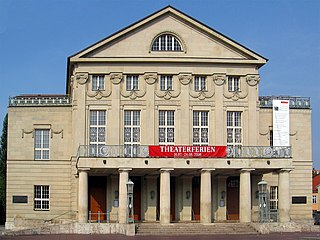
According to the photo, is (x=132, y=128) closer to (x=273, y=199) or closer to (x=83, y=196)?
(x=83, y=196)

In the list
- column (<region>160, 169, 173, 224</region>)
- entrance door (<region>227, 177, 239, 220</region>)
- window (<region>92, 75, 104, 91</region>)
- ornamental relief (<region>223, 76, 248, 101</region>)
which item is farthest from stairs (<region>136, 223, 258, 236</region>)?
window (<region>92, 75, 104, 91</region>)

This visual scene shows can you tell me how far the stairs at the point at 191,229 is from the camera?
42531 mm

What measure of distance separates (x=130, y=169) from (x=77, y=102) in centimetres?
736

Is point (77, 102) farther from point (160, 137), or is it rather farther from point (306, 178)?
point (306, 178)

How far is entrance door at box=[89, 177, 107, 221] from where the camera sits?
160 ft

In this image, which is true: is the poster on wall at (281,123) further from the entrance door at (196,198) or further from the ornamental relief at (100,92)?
the ornamental relief at (100,92)

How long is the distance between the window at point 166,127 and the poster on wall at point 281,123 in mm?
7975

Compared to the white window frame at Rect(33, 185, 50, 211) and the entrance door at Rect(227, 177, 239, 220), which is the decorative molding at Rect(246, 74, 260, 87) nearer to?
the entrance door at Rect(227, 177, 239, 220)

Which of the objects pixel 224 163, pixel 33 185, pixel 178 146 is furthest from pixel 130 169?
pixel 33 185

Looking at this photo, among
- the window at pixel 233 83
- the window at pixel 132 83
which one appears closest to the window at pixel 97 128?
the window at pixel 132 83

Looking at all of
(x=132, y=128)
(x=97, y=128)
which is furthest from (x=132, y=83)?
(x=97, y=128)

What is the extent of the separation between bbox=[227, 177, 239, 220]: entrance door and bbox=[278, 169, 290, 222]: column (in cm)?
503

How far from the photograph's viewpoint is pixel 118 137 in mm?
47938

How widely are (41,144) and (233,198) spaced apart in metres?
15.1
